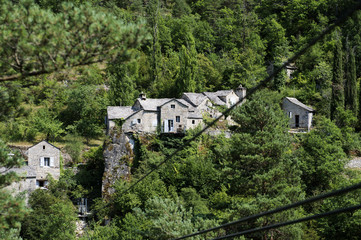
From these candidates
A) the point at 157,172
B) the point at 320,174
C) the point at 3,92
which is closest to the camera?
the point at 3,92

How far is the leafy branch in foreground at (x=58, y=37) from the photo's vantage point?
859 cm

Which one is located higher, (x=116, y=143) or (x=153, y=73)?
(x=153, y=73)

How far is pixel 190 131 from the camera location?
3934 cm

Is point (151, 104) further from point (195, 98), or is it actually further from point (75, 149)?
point (75, 149)

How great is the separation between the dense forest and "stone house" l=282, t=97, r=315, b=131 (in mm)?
880

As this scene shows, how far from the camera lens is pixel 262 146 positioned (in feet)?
85.5

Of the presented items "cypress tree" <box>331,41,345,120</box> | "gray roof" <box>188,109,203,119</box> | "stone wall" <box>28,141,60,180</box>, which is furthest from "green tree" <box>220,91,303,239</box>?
"stone wall" <box>28,141,60,180</box>

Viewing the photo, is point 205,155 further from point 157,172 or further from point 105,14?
point 105,14

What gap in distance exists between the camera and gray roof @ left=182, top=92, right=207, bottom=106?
42.3 meters

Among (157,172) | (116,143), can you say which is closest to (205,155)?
(157,172)

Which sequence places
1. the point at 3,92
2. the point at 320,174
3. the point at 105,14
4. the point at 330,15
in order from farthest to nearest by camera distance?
the point at 330,15 < the point at 320,174 < the point at 3,92 < the point at 105,14

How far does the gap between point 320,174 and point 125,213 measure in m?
14.8

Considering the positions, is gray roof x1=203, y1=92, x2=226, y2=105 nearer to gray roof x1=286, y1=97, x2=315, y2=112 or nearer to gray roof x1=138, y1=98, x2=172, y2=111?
gray roof x1=138, y1=98, x2=172, y2=111

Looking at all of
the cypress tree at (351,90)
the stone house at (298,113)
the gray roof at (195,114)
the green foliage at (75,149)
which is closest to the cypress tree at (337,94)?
the cypress tree at (351,90)
